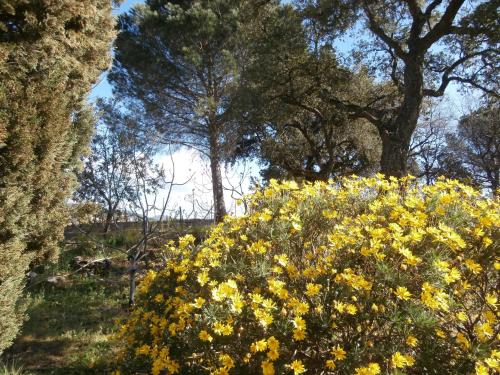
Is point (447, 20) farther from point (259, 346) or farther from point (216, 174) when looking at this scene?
point (259, 346)

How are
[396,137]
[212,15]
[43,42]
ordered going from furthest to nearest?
1. [212,15]
2. [396,137]
3. [43,42]

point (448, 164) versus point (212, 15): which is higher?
point (212, 15)

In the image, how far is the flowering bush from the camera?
1760mm

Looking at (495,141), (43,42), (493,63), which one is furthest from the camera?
(495,141)

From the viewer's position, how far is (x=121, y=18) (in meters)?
12.2

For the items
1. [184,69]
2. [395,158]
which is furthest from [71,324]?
[184,69]

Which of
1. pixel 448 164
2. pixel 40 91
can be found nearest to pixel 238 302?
pixel 40 91

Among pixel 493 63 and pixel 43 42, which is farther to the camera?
pixel 493 63

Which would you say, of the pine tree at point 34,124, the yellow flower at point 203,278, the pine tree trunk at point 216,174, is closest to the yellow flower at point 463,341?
the yellow flower at point 203,278

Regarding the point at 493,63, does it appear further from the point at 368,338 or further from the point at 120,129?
the point at 120,129

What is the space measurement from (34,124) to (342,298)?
11.8 feet

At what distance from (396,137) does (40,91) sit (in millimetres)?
6777

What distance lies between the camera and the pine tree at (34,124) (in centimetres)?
365

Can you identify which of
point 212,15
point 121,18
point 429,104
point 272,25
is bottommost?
point 429,104
